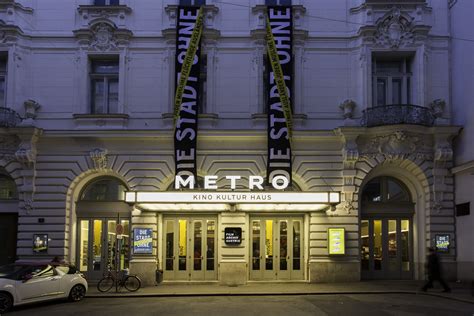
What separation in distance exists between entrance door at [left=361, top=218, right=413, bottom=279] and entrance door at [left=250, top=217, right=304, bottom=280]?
2.92m

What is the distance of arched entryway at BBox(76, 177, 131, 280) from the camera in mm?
25312

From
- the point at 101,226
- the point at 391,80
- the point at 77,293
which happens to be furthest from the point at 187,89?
the point at 77,293

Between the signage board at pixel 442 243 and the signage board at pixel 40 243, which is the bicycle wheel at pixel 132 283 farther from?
the signage board at pixel 442 243

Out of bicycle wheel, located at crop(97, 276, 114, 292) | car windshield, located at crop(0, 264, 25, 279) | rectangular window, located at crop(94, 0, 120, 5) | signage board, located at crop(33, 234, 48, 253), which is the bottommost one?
bicycle wheel, located at crop(97, 276, 114, 292)

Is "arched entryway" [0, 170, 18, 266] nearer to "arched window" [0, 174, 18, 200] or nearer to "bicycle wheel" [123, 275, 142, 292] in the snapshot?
"arched window" [0, 174, 18, 200]

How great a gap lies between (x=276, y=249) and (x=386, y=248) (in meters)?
4.80

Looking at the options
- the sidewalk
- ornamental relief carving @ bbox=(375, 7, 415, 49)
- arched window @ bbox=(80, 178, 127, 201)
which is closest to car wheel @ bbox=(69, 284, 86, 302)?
Answer: the sidewalk

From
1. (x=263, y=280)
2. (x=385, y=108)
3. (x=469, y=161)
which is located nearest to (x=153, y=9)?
(x=385, y=108)

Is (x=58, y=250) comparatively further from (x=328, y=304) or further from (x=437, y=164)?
(x=437, y=164)

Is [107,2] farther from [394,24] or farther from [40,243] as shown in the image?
[394,24]

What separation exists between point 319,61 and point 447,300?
1099 cm

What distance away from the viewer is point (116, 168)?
24625 mm

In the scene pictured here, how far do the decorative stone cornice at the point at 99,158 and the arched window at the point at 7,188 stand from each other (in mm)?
3783

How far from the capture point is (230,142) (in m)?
24.5
